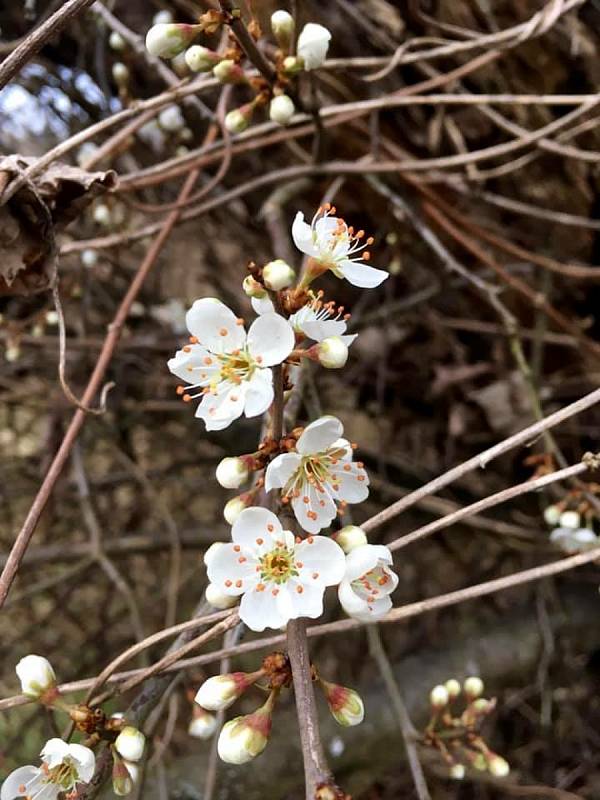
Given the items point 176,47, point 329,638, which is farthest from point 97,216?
point 329,638

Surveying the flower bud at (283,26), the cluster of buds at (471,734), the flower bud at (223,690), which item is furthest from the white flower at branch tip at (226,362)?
the cluster of buds at (471,734)

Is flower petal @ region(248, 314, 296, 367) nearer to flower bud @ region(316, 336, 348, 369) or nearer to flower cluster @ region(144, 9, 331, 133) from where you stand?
flower bud @ region(316, 336, 348, 369)

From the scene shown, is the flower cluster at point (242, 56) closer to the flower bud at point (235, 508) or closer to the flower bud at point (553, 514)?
the flower bud at point (235, 508)

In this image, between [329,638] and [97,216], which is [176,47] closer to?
[97,216]

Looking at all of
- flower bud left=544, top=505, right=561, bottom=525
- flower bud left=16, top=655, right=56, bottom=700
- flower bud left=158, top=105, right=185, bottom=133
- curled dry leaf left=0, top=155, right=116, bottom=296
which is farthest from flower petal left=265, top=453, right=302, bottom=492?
flower bud left=158, top=105, right=185, bottom=133

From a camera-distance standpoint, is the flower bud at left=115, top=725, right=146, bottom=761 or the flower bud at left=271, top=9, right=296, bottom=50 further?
the flower bud at left=271, top=9, right=296, bottom=50

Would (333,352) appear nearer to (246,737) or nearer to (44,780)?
(246,737)

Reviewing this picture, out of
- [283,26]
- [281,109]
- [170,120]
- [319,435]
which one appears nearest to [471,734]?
[319,435]
